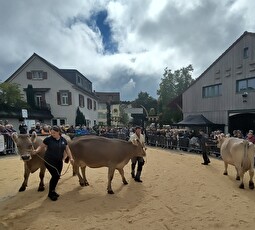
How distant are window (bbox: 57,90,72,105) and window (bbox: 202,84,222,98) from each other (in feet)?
54.4

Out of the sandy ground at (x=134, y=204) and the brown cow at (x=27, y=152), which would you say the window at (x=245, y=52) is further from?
the brown cow at (x=27, y=152)

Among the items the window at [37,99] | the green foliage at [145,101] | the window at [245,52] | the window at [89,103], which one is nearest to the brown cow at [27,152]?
the window at [245,52]

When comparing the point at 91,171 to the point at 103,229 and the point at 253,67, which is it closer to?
the point at 103,229

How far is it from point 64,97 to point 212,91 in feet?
60.1

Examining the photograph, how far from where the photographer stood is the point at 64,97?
32.5 m

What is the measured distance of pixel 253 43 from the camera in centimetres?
2006

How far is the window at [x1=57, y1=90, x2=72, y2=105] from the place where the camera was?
105ft

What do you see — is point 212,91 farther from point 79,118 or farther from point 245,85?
point 79,118

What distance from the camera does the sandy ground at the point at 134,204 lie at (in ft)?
16.3

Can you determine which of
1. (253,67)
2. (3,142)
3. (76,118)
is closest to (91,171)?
(3,142)

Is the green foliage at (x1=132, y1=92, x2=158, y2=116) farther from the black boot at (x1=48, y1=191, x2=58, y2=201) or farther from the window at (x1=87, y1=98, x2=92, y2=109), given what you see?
the black boot at (x1=48, y1=191, x2=58, y2=201)

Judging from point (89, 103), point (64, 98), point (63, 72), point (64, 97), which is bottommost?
point (89, 103)

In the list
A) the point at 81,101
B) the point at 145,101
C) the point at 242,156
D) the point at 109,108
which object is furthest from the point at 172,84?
the point at 242,156

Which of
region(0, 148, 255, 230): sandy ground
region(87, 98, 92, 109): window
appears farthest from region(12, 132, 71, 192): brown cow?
region(87, 98, 92, 109): window
